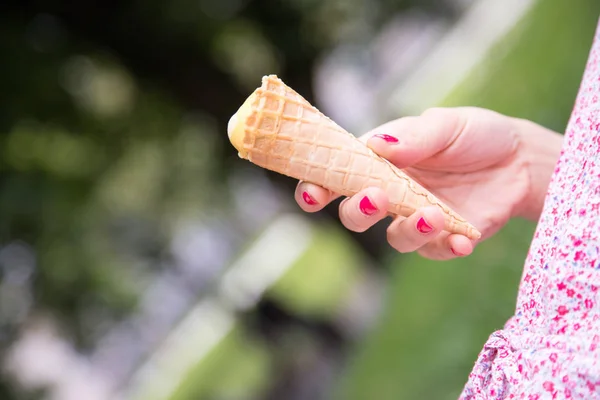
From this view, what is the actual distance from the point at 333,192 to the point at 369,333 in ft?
9.22

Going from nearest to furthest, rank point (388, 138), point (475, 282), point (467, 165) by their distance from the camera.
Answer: point (388, 138) → point (467, 165) → point (475, 282)

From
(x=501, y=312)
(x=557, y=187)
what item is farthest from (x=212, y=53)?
(x=557, y=187)

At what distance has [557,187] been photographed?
94cm

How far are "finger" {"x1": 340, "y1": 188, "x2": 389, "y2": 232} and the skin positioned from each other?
15 mm

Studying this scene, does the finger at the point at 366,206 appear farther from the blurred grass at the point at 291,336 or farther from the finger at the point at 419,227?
the blurred grass at the point at 291,336

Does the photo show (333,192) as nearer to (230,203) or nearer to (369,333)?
(369,333)

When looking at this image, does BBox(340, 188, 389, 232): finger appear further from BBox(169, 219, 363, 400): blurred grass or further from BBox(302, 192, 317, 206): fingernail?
BBox(169, 219, 363, 400): blurred grass

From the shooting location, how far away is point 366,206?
3.32ft

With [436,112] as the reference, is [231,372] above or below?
below

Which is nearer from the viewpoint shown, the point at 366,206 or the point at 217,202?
the point at 366,206

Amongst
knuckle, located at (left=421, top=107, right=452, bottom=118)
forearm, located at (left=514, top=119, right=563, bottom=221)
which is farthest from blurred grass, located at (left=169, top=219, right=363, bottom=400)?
knuckle, located at (left=421, top=107, right=452, bottom=118)

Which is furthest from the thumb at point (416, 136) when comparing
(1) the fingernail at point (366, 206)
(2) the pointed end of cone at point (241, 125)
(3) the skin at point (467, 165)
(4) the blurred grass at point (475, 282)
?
(4) the blurred grass at point (475, 282)

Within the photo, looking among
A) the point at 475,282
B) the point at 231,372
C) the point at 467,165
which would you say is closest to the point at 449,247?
the point at 467,165

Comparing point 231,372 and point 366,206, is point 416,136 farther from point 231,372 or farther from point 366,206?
point 231,372
